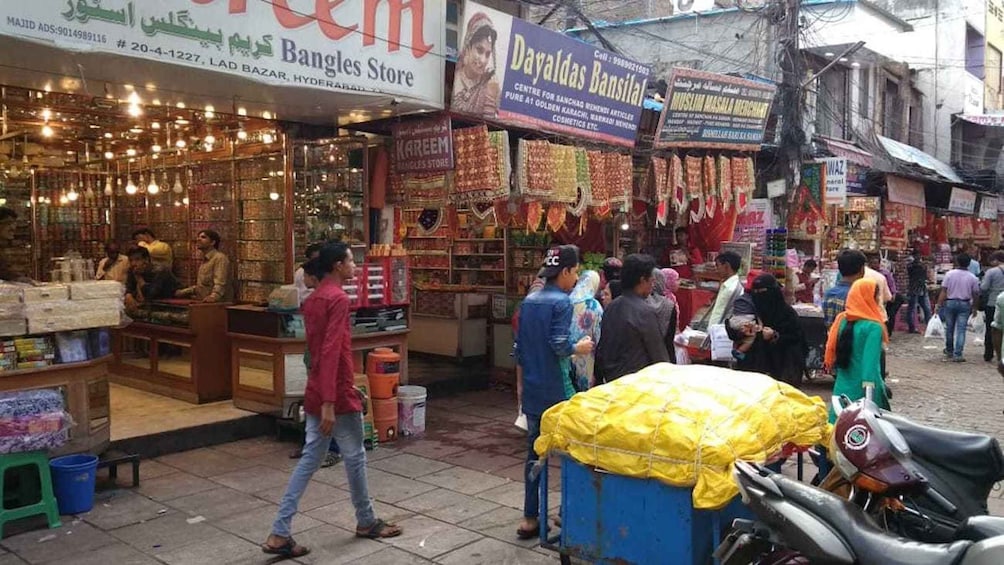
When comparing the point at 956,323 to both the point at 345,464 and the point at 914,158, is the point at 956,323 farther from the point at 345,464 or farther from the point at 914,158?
the point at 345,464

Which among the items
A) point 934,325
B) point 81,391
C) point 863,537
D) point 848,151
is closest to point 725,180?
point 848,151

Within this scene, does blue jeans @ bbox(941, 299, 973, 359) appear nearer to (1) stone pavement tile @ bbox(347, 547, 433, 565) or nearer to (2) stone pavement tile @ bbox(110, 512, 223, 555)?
(1) stone pavement tile @ bbox(347, 547, 433, 565)

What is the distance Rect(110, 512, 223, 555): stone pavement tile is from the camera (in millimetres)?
4887

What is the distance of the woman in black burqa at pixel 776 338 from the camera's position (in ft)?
19.5

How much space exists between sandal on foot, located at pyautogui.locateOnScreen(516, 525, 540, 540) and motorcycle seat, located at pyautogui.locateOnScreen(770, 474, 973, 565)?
6.96 feet

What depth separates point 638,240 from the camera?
1221cm

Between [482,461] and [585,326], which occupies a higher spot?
[585,326]

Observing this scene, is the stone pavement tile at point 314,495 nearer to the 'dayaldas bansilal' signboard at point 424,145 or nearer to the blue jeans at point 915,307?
the 'dayaldas bansilal' signboard at point 424,145

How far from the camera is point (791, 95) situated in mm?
12922

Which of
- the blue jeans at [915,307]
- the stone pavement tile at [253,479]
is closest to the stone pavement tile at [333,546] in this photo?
the stone pavement tile at [253,479]

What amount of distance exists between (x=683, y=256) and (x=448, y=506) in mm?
7490

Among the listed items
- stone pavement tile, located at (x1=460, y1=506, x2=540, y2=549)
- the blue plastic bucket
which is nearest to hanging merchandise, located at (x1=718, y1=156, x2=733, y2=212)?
stone pavement tile, located at (x1=460, y1=506, x2=540, y2=549)

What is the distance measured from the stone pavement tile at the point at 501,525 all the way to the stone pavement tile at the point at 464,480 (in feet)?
1.74

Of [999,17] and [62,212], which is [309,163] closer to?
[62,212]
